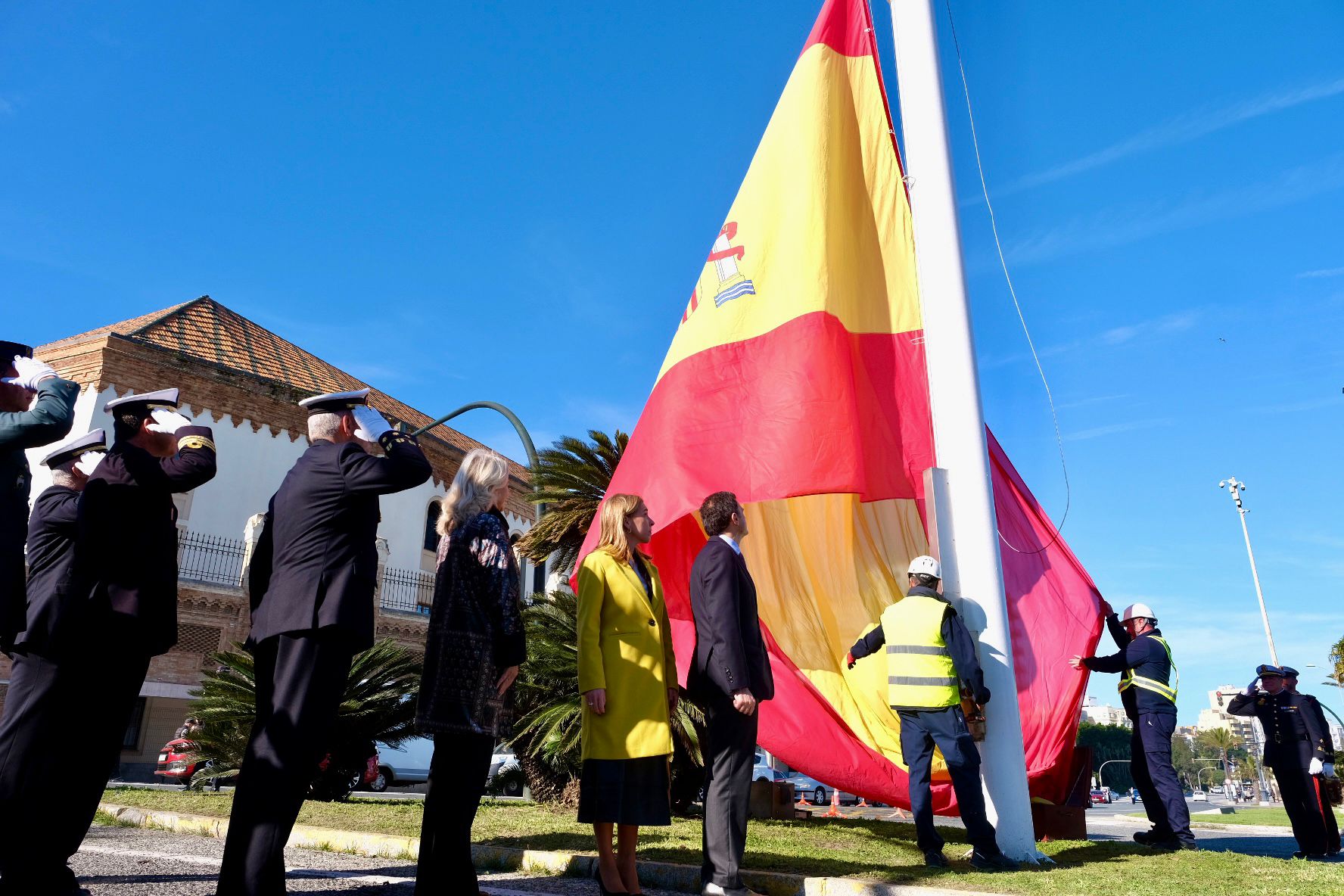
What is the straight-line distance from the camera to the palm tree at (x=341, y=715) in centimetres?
909

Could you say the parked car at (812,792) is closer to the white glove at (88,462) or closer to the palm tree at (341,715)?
the palm tree at (341,715)

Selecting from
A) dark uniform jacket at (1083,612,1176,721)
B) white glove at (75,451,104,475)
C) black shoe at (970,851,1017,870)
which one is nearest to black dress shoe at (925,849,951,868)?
black shoe at (970,851,1017,870)

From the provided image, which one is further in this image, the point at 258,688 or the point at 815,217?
the point at 815,217

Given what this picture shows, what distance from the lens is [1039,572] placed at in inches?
292

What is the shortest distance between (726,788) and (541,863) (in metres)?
1.37

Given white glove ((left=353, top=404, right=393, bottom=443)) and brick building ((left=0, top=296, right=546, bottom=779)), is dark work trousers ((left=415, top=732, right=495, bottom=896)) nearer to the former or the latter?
white glove ((left=353, top=404, right=393, bottom=443))

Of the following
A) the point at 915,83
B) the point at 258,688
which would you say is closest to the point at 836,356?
the point at 915,83

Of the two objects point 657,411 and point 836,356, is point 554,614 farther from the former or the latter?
point 836,356

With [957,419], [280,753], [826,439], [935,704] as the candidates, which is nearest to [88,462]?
[280,753]

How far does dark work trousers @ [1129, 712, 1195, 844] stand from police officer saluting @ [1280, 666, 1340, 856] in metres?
1.80

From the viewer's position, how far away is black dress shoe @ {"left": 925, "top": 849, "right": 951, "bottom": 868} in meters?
5.22

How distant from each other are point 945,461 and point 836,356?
1262 mm

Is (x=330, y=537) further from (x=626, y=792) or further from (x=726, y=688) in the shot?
(x=726, y=688)

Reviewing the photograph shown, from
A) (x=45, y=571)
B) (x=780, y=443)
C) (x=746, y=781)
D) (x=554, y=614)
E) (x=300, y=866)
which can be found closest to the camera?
(x=45, y=571)
